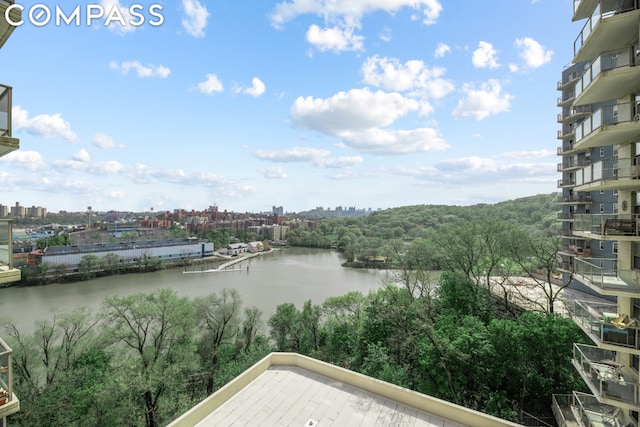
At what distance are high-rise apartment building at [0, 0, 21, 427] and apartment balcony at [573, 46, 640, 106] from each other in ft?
20.1

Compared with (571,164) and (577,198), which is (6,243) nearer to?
(577,198)

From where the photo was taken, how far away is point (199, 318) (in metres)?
11.8

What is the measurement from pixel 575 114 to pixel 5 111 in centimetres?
1790

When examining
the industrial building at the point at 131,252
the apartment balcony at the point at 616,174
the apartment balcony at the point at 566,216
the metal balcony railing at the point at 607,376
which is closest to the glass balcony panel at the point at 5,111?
the apartment balcony at the point at 616,174

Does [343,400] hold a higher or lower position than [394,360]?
higher

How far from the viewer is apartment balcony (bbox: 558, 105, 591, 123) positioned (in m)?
12.9

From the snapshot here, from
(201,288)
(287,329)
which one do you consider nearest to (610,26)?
(287,329)

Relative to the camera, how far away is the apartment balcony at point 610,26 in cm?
355

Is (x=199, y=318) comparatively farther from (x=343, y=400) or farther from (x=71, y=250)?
(x=71, y=250)

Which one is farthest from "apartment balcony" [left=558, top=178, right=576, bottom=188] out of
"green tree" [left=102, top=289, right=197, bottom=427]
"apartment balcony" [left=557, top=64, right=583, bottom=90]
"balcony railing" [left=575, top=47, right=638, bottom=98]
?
"green tree" [left=102, top=289, right=197, bottom=427]

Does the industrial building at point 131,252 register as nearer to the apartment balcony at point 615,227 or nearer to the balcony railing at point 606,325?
the balcony railing at point 606,325

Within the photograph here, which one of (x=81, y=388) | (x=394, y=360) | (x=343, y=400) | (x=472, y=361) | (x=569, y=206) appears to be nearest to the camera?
(x=343, y=400)

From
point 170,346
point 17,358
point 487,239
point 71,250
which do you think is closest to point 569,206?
point 487,239

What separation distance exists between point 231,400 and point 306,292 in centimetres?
1641
